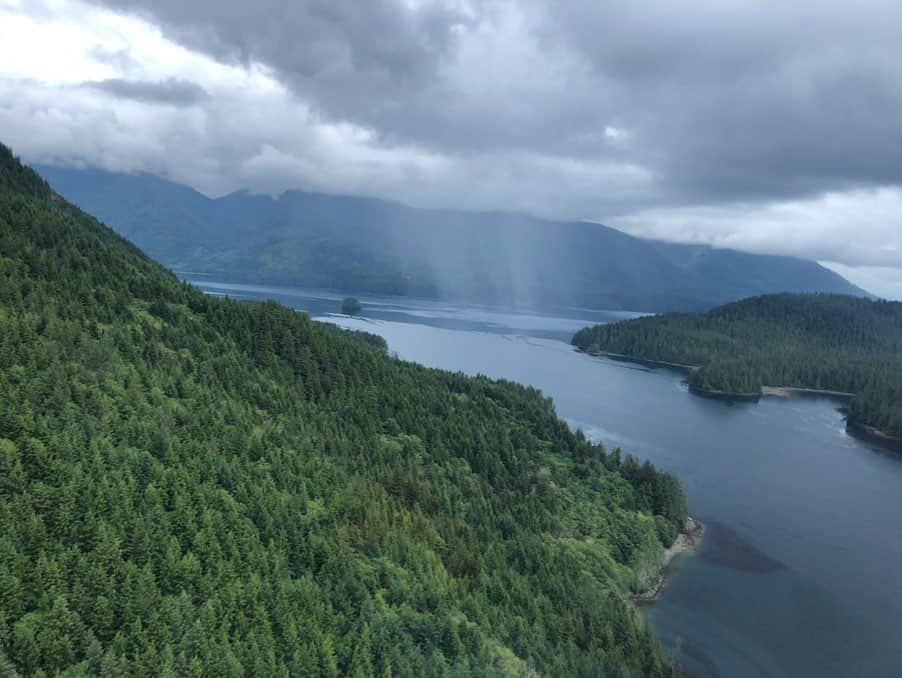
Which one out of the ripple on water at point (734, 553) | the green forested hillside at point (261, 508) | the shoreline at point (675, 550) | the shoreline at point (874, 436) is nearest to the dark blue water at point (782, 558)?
Result: the ripple on water at point (734, 553)

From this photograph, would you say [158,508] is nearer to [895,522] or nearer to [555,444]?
[555,444]

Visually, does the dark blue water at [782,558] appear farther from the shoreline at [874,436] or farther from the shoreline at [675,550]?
the shoreline at [874,436]

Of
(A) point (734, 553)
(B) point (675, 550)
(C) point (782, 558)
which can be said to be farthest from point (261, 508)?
(C) point (782, 558)

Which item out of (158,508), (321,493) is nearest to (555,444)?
(321,493)

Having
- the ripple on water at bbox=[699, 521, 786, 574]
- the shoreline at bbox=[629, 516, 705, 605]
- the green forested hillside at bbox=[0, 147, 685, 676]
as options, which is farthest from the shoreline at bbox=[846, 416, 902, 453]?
the green forested hillside at bbox=[0, 147, 685, 676]

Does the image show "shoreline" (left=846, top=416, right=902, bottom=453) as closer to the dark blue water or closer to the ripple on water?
the dark blue water

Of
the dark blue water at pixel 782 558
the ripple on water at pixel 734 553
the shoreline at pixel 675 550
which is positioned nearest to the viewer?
the dark blue water at pixel 782 558
